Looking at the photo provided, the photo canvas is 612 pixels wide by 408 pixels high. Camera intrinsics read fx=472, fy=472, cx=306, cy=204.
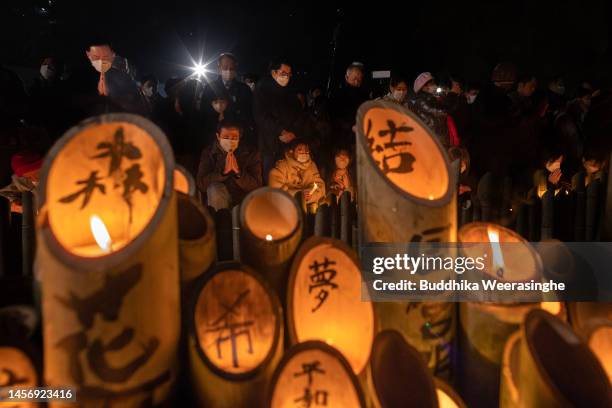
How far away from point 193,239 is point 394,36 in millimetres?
11284

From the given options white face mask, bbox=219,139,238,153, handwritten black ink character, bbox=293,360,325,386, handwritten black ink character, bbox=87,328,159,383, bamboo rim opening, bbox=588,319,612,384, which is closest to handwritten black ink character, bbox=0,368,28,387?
handwritten black ink character, bbox=87,328,159,383

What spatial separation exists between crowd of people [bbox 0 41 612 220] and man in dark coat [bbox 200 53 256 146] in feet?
0.05

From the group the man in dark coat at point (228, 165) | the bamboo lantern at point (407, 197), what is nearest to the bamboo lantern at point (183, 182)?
the bamboo lantern at point (407, 197)

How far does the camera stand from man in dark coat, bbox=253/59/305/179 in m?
5.29

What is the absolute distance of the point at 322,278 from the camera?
1.55 metres

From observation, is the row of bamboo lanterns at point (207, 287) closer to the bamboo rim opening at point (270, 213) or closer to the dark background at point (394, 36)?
the bamboo rim opening at point (270, 213)

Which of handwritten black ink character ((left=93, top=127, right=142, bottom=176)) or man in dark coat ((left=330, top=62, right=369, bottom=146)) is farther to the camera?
man in dark coat ((left=330, top=62, right=369, bottom=146))

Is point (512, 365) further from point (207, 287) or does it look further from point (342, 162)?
point (342, 162)

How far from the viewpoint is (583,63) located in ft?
33.5

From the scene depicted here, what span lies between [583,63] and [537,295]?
10747 millimetres

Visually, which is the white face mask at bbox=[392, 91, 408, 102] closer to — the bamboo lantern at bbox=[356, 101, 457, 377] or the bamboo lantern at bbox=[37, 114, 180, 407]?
the bamboo lantern at bbox=[356, 101, 457, 377]

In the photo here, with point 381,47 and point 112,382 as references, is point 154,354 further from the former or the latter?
point 381,47

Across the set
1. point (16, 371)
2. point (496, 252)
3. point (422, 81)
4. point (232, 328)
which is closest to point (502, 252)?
point (496, 252)

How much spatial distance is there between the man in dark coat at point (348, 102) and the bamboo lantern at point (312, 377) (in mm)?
4692
